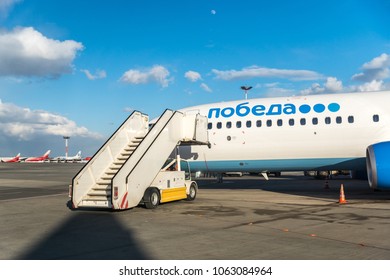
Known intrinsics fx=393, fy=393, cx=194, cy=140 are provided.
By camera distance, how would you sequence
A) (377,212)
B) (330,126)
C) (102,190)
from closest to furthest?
1. (377,212)
2. (102,190)
3. (330,126)

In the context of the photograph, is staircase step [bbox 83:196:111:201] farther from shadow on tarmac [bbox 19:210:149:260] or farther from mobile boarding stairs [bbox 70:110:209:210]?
shadow on tarmac [bbox 19:210:149:260]

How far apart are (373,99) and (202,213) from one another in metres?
10.9

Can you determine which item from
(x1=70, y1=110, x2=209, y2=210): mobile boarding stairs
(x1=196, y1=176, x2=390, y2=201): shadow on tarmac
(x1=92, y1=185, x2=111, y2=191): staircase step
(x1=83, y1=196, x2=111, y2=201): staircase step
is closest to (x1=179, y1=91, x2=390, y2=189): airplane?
(x1=196, y1=176, x2=390, y2=201): shadow on tarmac

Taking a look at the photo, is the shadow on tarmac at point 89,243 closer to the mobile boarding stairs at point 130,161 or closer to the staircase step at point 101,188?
the mobile boarding stairs at point 130,161

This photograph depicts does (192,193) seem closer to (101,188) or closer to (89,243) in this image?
(101,188)

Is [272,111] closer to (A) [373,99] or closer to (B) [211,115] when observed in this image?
(B) [211,115]

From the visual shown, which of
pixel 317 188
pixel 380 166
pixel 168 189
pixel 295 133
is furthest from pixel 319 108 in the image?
pixel 168 189

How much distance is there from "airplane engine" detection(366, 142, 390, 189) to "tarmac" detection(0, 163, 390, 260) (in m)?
0.89

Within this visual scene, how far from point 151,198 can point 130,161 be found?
5.68 ft

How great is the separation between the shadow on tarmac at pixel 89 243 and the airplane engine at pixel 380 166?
1019cm

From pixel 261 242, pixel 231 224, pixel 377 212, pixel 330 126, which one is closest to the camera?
pixel 261 242

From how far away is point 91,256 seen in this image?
7.83m
